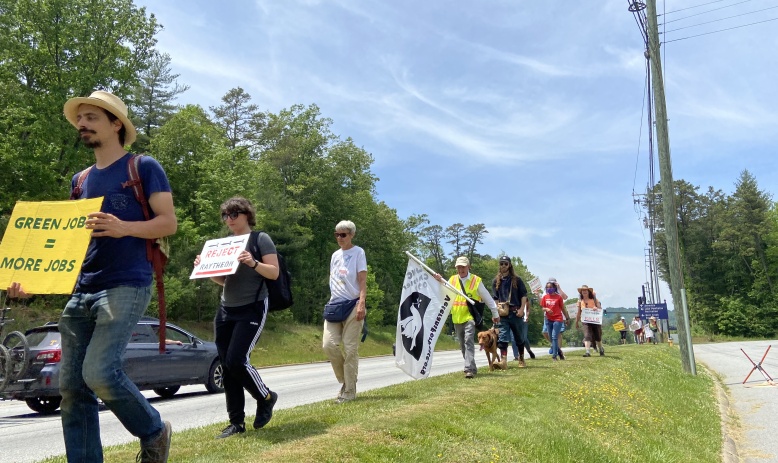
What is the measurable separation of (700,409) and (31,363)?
1034cm

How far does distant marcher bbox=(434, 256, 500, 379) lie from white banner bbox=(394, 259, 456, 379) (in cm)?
111

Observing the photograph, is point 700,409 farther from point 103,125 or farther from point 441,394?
point 103,125

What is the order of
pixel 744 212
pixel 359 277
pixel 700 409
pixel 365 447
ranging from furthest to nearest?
pixel 744 212
pixel 700 409
pixel 359 277
pixel 365 447

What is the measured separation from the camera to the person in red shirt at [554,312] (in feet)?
49.9

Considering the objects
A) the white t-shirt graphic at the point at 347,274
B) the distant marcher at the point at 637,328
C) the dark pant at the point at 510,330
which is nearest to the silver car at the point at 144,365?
the white t-shirt graphic at the point at 347,274

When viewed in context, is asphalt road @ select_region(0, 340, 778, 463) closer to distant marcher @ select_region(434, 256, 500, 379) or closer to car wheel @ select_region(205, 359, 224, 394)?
car wheel @ select_region(205, 359, 224, 394)

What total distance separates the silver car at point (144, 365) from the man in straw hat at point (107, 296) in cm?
555

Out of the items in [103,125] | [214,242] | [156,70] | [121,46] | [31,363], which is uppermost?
[156,70]

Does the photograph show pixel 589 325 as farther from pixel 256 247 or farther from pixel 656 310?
pixel 656 310

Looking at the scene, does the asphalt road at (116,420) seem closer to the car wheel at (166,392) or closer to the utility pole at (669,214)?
the car wheel at (166,392)

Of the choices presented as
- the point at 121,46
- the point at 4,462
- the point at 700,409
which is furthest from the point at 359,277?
the point at 121,46

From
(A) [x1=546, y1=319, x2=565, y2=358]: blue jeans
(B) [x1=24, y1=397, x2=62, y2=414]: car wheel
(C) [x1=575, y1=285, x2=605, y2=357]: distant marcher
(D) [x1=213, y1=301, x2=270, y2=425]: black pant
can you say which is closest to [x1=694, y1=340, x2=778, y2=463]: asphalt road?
(C) [x1=575, y1=285, x2=605, y2=357]: distant marcher

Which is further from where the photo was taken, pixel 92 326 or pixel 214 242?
pixel 214 242

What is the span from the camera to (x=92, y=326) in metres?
3.45
